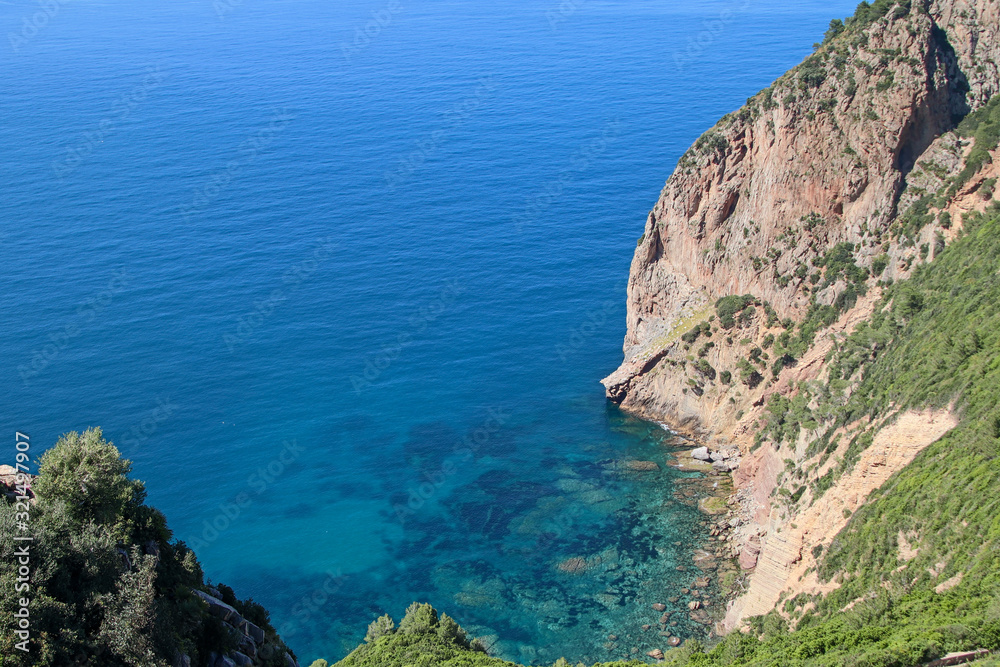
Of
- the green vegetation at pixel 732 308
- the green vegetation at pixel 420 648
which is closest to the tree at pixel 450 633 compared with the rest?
the green vegetation at pixel 420 648

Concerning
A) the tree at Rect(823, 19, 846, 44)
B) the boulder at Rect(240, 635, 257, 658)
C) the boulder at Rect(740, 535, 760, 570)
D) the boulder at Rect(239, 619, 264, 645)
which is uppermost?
the tree at Rect(823, 19, 846, 44)

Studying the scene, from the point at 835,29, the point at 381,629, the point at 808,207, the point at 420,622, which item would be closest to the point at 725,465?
the point at 808,207

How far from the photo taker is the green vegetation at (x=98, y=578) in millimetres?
25938

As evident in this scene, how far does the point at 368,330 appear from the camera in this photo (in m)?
101

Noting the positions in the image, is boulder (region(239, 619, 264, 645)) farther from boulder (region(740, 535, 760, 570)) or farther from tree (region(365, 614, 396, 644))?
boulder (region(740, 535, 760, 570))

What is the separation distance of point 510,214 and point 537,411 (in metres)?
48.2

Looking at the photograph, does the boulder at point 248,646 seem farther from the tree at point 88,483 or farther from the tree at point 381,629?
the tree at point 381,629

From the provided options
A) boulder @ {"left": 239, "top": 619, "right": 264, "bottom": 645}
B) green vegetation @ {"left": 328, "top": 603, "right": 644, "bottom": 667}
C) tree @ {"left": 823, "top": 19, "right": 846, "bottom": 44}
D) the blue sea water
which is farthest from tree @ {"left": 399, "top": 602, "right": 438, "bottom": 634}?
tree @ {"left": 823, "top": 19, "right": 846, "bottom": 44}

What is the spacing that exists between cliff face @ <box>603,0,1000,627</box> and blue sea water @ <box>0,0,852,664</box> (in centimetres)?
707

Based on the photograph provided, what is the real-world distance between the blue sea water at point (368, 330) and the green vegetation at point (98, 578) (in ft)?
98.5

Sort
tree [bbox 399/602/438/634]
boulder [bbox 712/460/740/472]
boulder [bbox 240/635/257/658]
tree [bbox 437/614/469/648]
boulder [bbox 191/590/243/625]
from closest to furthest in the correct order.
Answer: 1. boulder [bbox 191/590/243/625]
2. boulder [bbox 240/635/257/658]
3. tree [bbox 437/614/469/648]
4. tree [bbox 399/602/438/634]
5. boulder [bbox 712/460/740/472]

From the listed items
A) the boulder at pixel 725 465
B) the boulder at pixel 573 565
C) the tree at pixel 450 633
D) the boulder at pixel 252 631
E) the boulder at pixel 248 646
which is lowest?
the boulder at pixel 248 646

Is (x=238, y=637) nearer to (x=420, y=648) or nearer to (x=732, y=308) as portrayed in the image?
(x=420, y=648)

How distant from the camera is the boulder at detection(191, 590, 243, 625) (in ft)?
107
